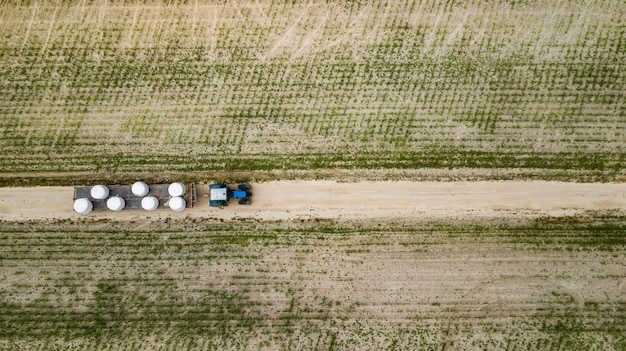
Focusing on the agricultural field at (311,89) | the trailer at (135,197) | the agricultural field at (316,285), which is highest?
the agricultural field at (311,89)

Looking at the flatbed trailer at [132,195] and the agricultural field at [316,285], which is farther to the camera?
the flatbed trailer at [132,195]

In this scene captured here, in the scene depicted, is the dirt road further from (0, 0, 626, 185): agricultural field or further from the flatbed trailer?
(0, 0, 626, 185): agricultural field

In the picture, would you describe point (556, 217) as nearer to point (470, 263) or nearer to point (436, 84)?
point (470, 263)

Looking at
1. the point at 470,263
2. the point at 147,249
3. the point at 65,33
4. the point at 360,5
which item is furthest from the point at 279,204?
the point at 65,33

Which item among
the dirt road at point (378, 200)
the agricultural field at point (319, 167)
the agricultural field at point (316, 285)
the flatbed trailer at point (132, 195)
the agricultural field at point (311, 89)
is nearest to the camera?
the agricultural field at point (316, 285)

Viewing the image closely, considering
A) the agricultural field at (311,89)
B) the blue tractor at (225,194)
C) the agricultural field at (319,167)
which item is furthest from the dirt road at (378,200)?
the agricultural field at (311,89)

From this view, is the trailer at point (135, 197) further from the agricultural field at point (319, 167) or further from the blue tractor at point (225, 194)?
the blue tractor at point (225, 194)

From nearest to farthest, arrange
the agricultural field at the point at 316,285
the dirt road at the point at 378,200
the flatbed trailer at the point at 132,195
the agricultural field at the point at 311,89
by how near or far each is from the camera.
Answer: the agricultural field at the point at 316,285, the flatbed trailer at the point at 132,195, the dirt road at the point at 378,200, the agricultural field at the point at 311,89

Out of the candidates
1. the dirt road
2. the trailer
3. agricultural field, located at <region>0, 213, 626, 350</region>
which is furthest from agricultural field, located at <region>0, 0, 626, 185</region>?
agricultural field, located at <region>0, 213, 626, 350</region>
